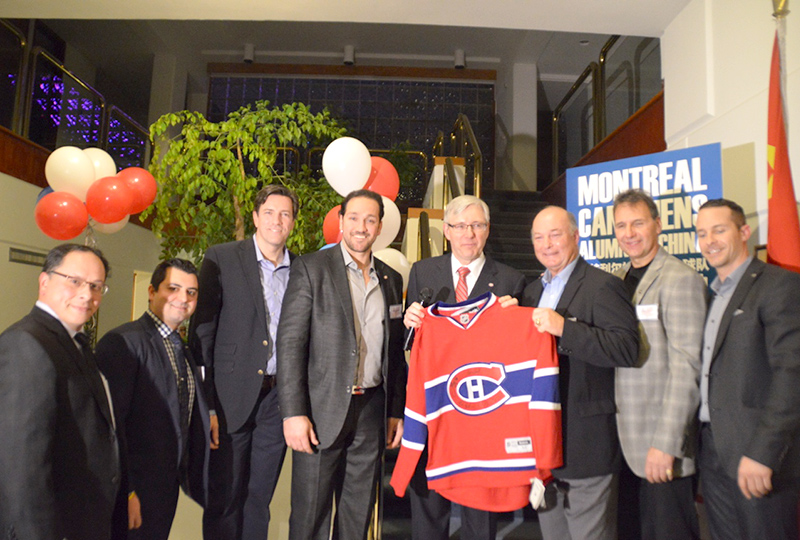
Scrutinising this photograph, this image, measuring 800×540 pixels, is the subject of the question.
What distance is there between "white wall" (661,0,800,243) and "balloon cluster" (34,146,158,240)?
15.9 ft

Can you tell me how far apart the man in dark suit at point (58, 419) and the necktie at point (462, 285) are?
4.77 ft

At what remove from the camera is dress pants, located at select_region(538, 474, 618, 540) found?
7.29ft

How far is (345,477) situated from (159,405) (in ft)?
2.78

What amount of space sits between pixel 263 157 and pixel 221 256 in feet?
11.5

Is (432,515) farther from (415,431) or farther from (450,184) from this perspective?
(450,184)

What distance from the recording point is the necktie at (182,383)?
2.32 m

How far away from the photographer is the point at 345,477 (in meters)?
2.48

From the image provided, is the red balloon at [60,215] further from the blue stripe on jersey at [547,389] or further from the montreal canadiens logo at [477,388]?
the blue stripe on jersey at [547,389]

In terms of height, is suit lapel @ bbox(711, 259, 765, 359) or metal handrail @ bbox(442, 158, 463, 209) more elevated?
metal handrail @ bbox(442, 158, 463, 209)

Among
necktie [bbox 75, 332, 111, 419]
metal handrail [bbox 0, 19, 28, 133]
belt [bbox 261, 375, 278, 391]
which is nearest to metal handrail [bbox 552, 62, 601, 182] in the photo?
belt [bbox 261, 375, 278, 391]

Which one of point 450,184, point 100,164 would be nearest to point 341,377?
point 450,184

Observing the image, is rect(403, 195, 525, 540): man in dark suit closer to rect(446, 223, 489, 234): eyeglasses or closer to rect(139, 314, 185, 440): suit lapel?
rect(446, 223, 489, 234): eyeglasses

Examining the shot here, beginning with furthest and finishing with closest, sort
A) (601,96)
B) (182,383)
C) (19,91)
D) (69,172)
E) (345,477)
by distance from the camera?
(601,96), (19,91), (69,172), (345,477), (182,383)

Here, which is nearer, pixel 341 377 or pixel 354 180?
pixel 341 377
